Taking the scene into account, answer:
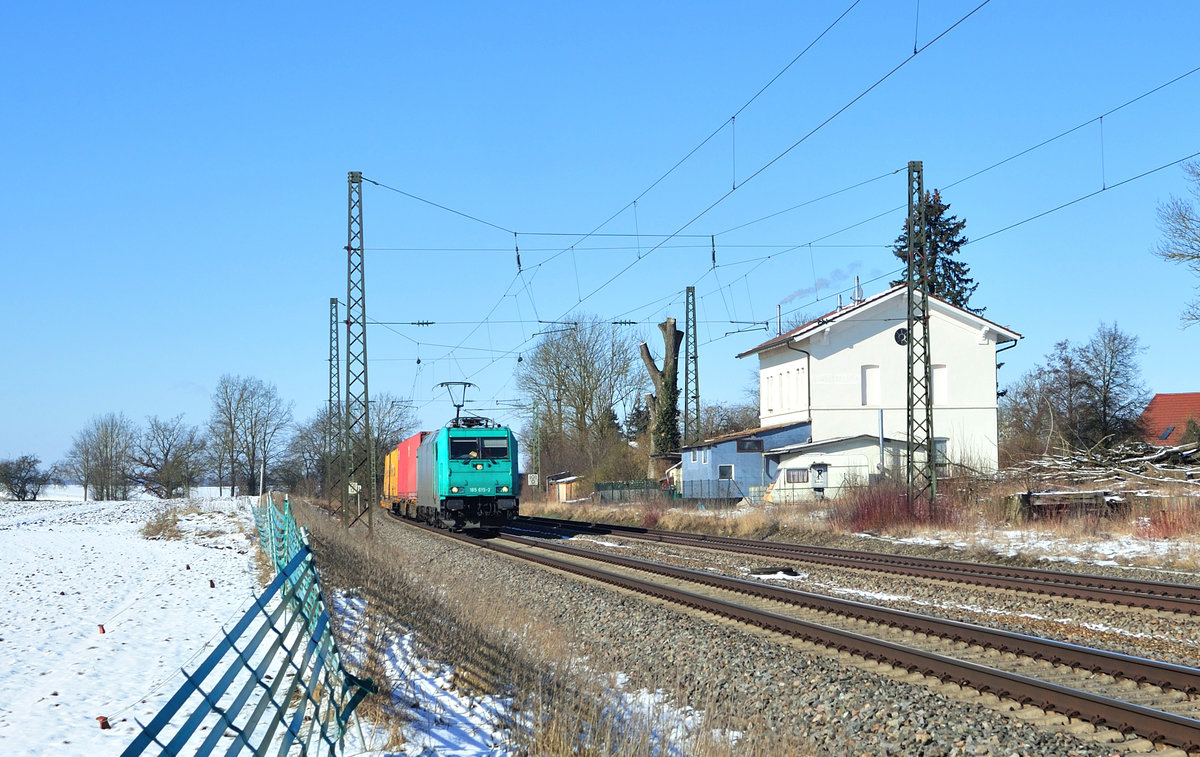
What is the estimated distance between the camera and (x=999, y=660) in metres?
9.37

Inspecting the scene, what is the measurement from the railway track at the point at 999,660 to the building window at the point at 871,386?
→ 1259 inches

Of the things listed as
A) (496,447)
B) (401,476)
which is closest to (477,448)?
(496,447)

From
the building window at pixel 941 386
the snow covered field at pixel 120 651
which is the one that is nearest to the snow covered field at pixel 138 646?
the snow covered field at pixel 120 651


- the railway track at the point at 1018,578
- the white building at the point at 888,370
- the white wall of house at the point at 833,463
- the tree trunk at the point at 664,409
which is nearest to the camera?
the railway track at the point at 1018,578

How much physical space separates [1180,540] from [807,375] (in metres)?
27.3

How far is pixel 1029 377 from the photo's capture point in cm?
6712

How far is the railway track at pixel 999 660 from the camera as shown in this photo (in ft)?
23.0

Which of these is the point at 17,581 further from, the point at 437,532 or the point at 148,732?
the point at 148,732

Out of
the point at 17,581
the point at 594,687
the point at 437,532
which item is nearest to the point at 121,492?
the point at 437,532

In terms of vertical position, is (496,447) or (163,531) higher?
(496,447)

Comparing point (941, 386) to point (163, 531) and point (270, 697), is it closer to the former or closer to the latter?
point (163, 531)

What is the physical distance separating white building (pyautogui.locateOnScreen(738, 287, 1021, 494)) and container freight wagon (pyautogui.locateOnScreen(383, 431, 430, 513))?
16.7 meters

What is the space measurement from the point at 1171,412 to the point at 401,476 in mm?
52990

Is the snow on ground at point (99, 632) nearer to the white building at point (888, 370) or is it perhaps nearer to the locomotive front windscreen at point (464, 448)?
the locomotive front windscreen at point (464, 448)
